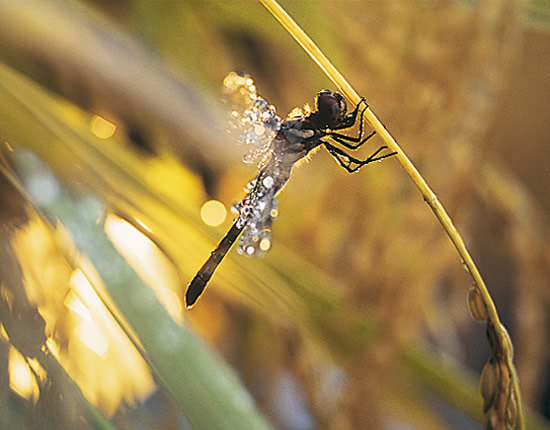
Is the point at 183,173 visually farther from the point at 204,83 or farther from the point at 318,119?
the point at 318,119

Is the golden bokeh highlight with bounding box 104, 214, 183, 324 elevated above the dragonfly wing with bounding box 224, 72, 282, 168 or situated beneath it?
situated beneath

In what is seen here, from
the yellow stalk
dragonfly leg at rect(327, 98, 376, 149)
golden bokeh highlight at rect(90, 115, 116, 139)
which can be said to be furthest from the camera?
golden bokeh highlight at rect(90, 115, 116, 139)

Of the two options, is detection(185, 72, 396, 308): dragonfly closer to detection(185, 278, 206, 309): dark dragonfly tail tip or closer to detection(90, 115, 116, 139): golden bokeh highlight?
detection(185, 278, 206, 309): dark dragonfly tail tip

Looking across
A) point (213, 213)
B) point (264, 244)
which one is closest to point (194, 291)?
point (264, 244)

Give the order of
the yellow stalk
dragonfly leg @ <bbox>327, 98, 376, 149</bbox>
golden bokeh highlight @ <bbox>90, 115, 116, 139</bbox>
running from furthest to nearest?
1. golden bokeh highlight @ <bbox>90, 115, 116, 139</bbox>
2. dragonfly leg @ <bbox>327, 98, 376, 149</bbox>
3. the yellow stalk

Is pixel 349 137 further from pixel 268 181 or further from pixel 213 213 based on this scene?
pixel 213 213

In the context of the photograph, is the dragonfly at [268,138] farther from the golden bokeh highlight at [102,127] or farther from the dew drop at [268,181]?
the golden bokeh highlight at [102,127]

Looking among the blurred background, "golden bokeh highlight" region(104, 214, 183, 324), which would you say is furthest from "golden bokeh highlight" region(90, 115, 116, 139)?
"golden bokeh highlight" region(104, 214, 183, 324)

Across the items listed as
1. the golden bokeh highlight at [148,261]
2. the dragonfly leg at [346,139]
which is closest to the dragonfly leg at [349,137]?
the dragonfly leg at [346,139]
